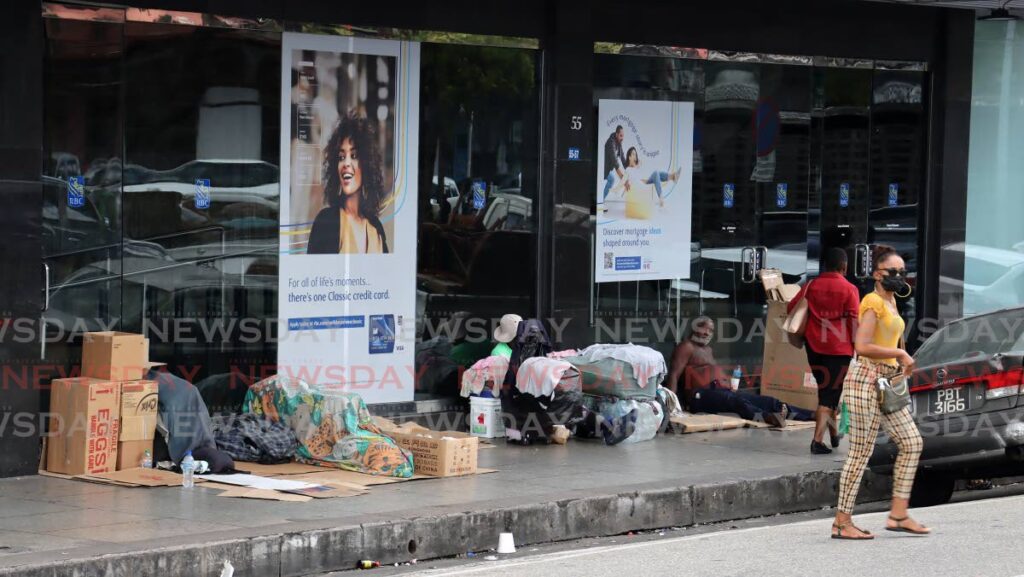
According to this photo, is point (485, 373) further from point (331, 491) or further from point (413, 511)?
point (413, 511)

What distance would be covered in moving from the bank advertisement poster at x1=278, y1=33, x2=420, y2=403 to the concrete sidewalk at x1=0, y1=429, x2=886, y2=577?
4.91 feet

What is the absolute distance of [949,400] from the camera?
10.7 metres

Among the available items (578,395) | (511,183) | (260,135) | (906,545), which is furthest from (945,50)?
(906,545)

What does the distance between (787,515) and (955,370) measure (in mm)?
1612

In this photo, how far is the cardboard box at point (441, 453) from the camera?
434 inches

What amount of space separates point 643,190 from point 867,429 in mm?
6006

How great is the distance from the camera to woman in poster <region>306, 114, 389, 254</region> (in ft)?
42.2

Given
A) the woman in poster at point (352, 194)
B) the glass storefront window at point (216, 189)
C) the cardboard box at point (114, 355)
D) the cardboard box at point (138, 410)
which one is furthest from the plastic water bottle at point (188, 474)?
the woman in poster at point (352, 194)

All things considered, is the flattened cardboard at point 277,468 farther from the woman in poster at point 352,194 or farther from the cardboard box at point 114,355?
the woman in poster at point 352,194

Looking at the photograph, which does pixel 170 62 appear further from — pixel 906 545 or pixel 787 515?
pixel 906 545

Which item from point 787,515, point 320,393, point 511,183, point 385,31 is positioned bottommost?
point 787,515

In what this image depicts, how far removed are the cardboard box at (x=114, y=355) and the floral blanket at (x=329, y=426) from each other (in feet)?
3.46

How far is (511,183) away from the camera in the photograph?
45.6 ft

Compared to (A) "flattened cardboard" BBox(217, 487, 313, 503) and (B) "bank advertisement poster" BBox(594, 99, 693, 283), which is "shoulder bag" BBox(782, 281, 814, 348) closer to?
(B) "bank advertisement poster" BBox(594, 99, 693, 283)
